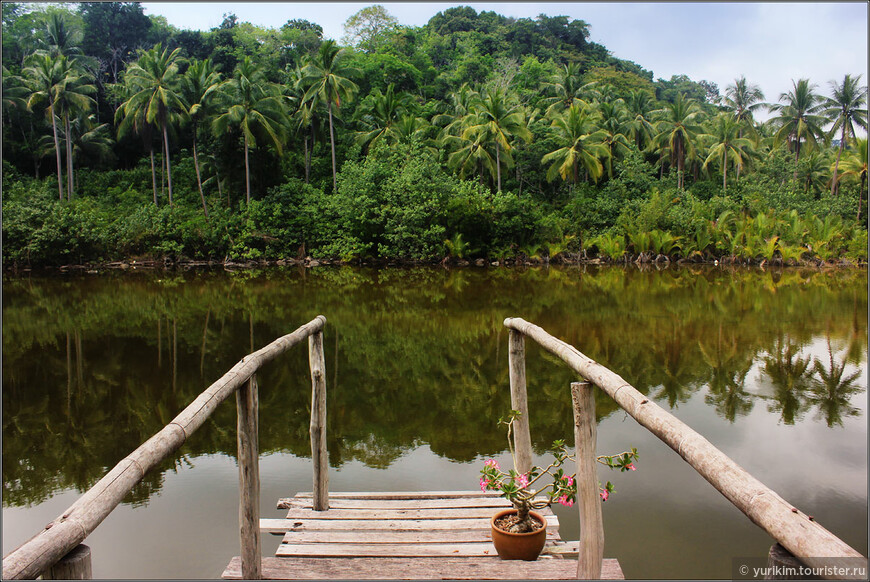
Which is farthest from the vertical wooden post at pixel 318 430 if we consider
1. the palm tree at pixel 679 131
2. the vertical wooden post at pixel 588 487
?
the palm tree at pixel 679 131

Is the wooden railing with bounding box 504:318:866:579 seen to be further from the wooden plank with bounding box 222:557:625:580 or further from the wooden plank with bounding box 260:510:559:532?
the wooden plank with bounding box 260:510:559:532

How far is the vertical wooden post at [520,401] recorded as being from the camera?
4.53 meters

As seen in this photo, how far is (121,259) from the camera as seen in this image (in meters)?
29.5


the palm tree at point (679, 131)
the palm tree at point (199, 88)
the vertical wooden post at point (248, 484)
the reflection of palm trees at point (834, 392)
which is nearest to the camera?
the vertical wooden post at point (248, 484)

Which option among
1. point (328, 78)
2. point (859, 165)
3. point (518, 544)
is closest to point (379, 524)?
point (518, 544)

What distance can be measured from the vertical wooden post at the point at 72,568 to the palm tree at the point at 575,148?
110 feet

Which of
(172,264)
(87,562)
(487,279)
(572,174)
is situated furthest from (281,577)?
(572,174)

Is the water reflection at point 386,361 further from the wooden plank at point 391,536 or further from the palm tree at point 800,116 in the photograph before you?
the palm tree at point 800,116

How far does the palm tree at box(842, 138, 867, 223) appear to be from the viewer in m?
34.4

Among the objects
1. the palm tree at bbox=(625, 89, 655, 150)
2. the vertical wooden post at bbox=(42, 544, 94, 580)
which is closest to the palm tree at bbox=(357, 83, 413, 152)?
the palm tree at bbox=(625, 89, 655, 150)

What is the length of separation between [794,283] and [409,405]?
18194 mm

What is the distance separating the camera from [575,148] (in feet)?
111

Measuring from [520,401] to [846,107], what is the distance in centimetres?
4088

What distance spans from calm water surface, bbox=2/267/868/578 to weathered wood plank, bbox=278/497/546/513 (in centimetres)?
44
